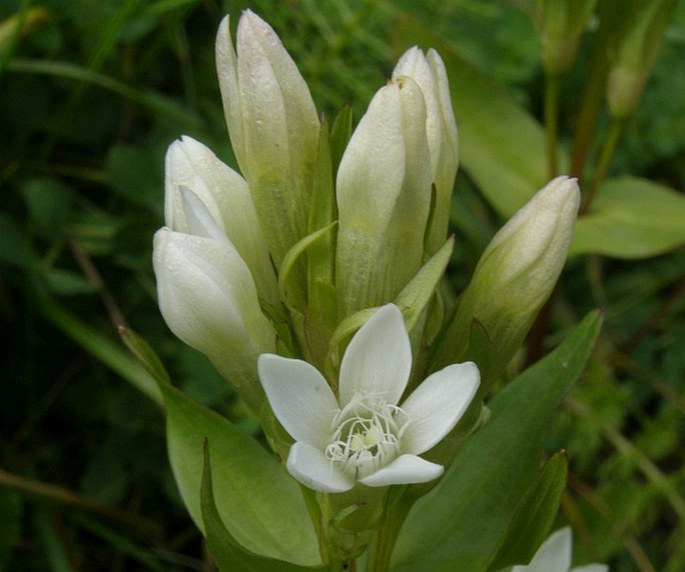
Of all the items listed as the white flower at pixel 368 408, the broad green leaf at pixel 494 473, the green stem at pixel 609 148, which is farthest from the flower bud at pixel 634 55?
the white flower at pixel 368 408

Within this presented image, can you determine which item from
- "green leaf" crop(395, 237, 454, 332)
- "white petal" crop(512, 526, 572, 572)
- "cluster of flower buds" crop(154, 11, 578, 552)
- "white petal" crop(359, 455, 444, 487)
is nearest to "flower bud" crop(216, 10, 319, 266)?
"cluster of flower buds" crop(154, 11, 578, 552)

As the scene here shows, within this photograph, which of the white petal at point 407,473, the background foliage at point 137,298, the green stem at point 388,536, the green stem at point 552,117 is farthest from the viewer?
the green stem at point 552,117

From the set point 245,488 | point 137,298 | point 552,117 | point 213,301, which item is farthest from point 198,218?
point 552,117

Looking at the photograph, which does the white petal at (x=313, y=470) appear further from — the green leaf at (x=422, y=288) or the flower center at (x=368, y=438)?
the green leaf at (x=422, y=288)

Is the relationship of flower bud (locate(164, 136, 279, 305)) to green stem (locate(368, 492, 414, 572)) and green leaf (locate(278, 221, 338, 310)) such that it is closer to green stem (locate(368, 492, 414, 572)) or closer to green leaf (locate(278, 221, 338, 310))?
green leaf (locate(278, 221, 338, 310))

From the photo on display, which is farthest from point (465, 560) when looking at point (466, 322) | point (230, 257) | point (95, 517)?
point (95, 517)
